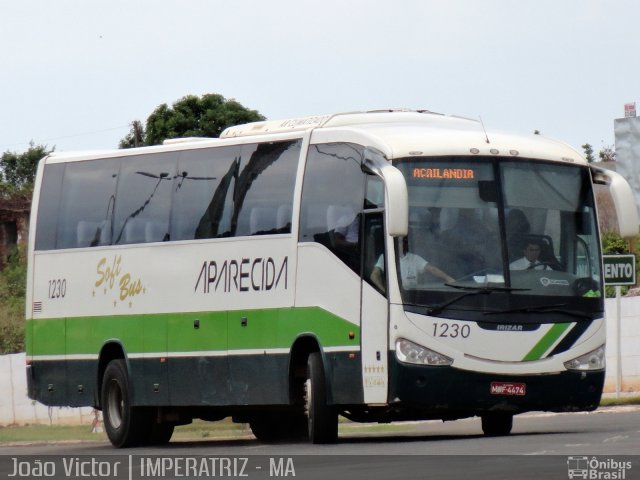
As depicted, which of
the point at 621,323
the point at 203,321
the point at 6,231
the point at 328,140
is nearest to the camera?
the point at 328,140

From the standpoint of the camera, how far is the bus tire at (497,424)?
21.2 metres

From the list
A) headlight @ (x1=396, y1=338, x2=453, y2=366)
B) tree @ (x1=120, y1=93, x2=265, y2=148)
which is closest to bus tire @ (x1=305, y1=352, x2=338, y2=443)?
headlight @ (x1=396, y1=338, x2=453, y2=366)

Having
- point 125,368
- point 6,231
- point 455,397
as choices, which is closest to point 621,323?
point 125,368

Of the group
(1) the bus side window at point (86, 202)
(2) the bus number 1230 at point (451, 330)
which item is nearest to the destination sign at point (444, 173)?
(2) the bus number 1230 at point (451, 330)

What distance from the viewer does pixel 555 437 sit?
19078 millimetres

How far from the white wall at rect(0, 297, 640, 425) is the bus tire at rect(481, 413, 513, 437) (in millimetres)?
13687

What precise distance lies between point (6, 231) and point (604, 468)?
2064 inches

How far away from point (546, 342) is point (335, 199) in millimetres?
2863

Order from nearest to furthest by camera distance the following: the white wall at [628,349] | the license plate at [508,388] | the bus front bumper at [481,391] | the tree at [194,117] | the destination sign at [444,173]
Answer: the bus front bumper at [481,391]
the license plate at [508,388]
the destination sign at [444,173]
the white wall at [628,349]
the tree at [194,117]

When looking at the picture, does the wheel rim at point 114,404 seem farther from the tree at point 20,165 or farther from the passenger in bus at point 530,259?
the tree at point 20,165

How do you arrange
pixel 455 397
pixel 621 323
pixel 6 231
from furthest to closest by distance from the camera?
1. pixel 6 231
2. pixel 621 323
3. pixel 455 397

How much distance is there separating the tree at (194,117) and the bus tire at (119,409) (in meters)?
44.8

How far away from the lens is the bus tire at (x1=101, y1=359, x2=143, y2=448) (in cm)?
2325

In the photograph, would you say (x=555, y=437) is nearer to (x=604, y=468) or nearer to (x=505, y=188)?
(x=505, y=188)
